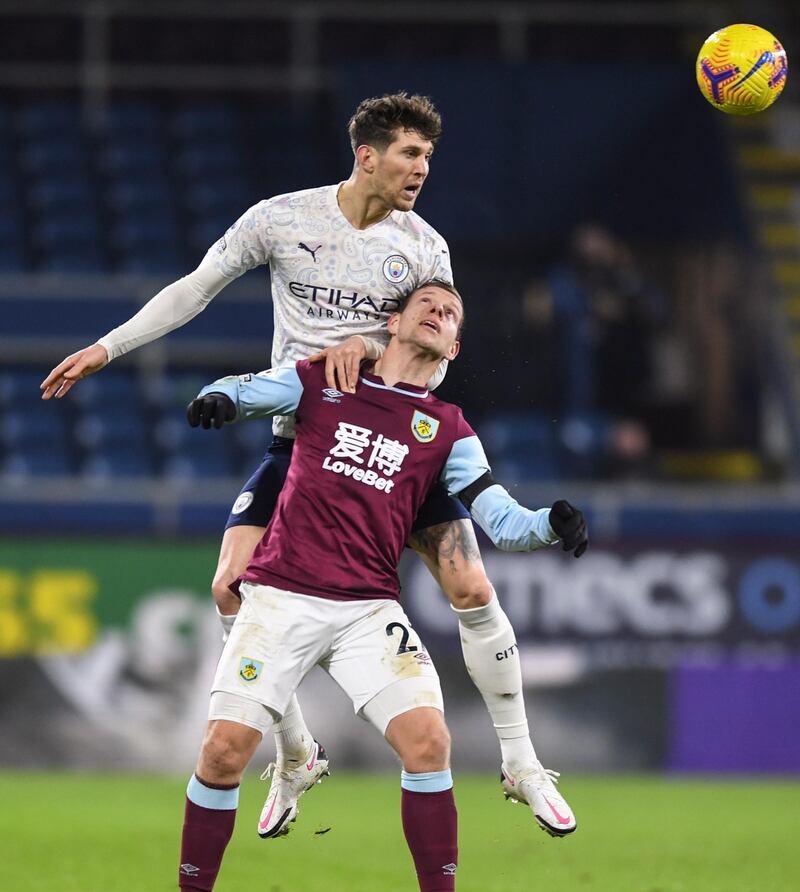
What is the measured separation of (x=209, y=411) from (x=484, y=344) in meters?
8.85

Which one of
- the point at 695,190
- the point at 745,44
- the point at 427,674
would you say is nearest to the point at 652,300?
the point at 695,190

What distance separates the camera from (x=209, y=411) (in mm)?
5973

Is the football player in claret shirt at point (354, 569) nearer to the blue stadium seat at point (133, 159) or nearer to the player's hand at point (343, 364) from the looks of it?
the player's hand at point (343, 364)

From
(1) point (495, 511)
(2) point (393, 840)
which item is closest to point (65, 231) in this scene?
(2) point (393, 840)

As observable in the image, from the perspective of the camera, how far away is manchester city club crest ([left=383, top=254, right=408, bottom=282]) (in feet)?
21.8

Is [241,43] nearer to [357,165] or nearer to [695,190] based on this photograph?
[695,190]

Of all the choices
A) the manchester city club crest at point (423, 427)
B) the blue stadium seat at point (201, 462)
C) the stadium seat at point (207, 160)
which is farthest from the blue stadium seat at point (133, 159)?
the manchester city club crest at point (423, 427)

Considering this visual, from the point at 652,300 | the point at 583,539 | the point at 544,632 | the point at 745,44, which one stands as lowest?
the point at 544,632

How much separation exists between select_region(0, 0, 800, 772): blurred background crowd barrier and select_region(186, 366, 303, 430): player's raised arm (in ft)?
15.0

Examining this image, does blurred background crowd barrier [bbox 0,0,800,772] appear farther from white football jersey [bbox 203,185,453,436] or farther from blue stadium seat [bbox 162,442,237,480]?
white football jersey [bbox 203,185,453,436]

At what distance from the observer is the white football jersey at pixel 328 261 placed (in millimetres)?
6660

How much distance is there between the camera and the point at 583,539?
5.84m

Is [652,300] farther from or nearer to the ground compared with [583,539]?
nearer to the ground

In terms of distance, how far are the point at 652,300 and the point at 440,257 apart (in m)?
8.92
